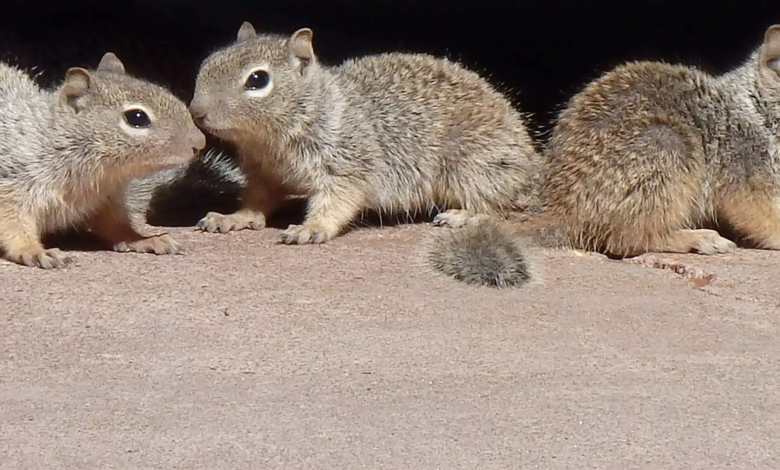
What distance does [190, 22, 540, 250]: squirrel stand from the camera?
6707 millimetres

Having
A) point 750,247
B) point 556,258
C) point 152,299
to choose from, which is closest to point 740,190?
point 750,247

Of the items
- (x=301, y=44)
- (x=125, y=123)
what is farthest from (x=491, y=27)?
(x=125, y=123)

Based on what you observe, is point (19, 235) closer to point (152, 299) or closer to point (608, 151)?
point (152, 299)

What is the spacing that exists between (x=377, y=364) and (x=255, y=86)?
2507mm

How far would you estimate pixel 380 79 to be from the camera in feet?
24.5

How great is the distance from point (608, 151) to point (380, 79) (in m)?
1.65

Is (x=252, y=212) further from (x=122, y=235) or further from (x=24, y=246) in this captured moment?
(x=24, y=246)

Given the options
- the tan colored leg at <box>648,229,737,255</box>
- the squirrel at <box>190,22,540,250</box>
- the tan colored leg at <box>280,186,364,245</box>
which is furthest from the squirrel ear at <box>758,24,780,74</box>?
the tan colored leg at <box>280,186,364,245</box>

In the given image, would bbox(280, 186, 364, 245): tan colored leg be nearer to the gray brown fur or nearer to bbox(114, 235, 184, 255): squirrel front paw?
bbox(114, 235, 184, 255): squirrel front paw

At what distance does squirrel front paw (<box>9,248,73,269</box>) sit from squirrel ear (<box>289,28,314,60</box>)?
188 cm

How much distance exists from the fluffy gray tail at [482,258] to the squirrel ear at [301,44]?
4.87 feet

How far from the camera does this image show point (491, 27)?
36.3 feet

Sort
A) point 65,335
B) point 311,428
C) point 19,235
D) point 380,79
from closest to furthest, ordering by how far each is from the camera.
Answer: point 311,428 → point 65,335 → point 19,235 → point 380,79

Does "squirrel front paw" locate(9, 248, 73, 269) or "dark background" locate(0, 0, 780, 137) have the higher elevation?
"dark background" locate(0, 0, 780, 137)
